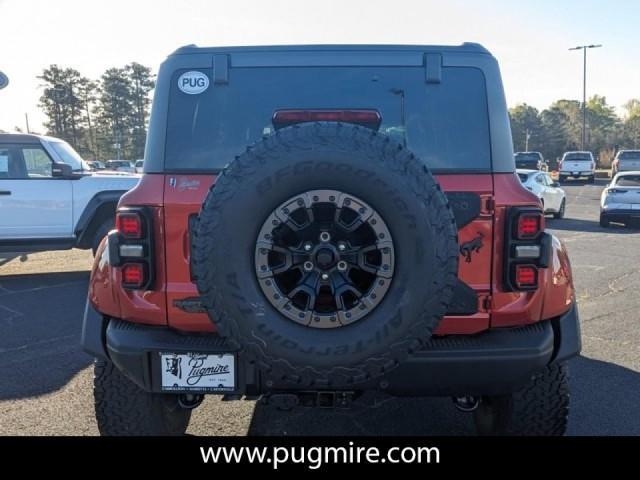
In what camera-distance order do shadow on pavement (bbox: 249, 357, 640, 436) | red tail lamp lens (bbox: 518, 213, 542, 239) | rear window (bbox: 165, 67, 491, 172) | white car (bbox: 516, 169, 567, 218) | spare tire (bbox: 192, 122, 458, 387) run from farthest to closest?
white car (bbox: 516, 169, 567, 218), shadow on pavement (bbox: 249, 357, 640, 436), rear window (bbox: 165, 67, 491, 172), red tail lamp lens (bbox: 518, 213, 542, 239), spare tire (bbox: 192, 122, 458, 387)

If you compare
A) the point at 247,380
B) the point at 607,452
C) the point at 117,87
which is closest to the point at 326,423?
the point at 247,380

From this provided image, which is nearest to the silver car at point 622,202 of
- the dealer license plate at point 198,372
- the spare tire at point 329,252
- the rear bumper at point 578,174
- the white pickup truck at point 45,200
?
the white pickup truck at point 45,200

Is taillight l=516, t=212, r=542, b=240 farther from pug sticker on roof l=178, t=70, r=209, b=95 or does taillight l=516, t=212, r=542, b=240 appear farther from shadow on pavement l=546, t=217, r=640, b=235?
shadow on pavement l=546, t=217, r=640, b=235

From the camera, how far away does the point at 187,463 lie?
2.55 meters

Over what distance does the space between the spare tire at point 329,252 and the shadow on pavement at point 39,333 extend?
2.52 m

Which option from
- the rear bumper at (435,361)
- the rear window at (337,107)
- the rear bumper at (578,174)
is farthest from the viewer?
the rear bumper at (578,174)

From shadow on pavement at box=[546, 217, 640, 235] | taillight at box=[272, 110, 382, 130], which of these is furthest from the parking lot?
shadow on pavement at box=[546, 217, 640, 235]

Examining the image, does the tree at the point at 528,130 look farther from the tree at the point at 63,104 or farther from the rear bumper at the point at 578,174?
the tree at the point at 63,104

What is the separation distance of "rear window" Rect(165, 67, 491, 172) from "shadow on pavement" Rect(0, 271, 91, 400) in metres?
2.38

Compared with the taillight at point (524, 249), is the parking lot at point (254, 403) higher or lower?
lower

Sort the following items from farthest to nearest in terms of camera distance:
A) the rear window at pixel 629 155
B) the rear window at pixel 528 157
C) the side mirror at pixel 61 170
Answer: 1. the rear window at pixel 528 157
2. the rear window at pixel 629 155
3. the side mirror at pixel 61 170

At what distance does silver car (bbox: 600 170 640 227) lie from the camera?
12836 mm

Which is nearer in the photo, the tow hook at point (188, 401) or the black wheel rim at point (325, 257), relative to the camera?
the black wheel rim at point (325, 257)

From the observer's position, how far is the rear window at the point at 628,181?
13386 millimetres
